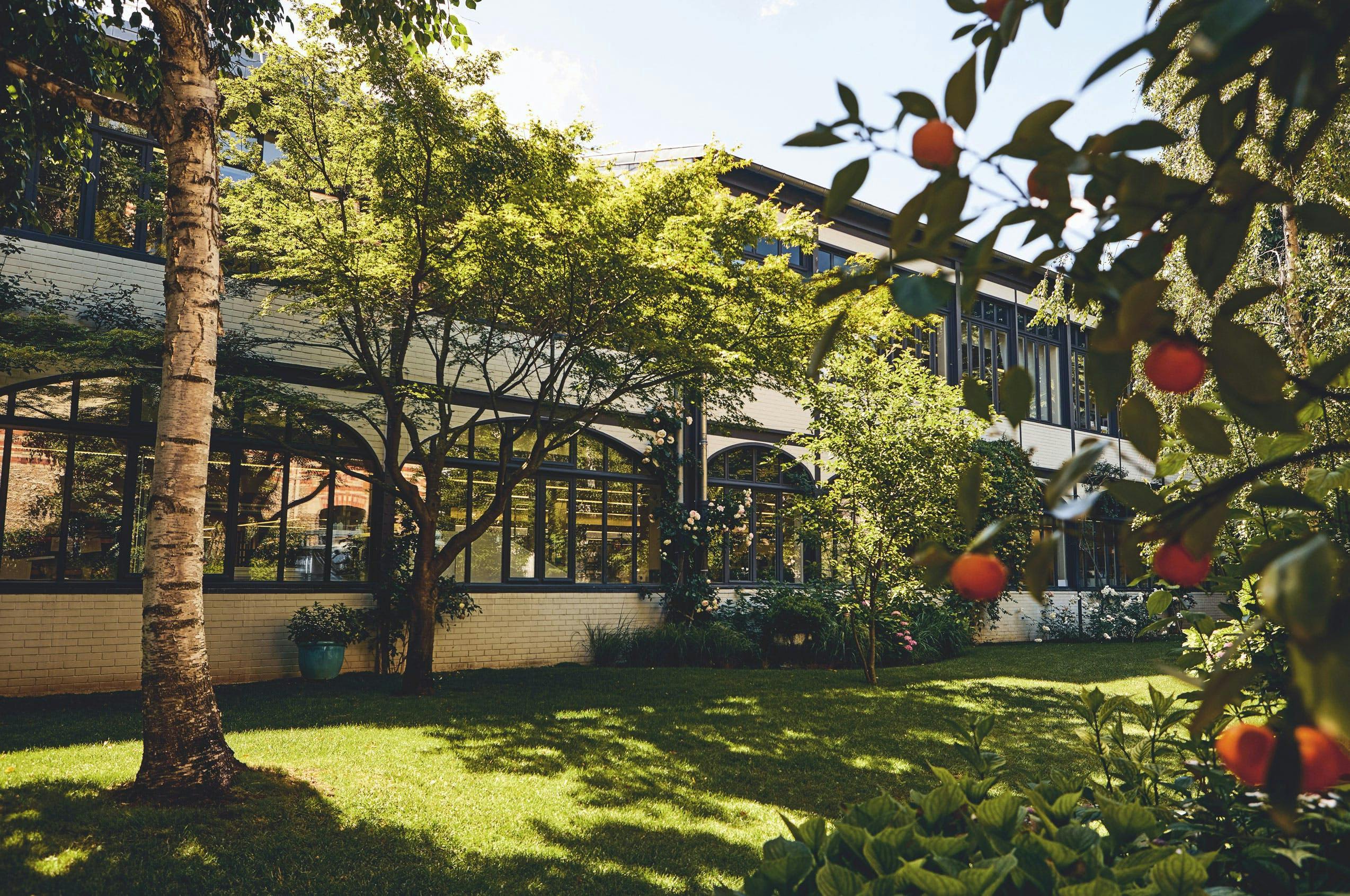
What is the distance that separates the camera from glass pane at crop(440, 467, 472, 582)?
36.8 feet

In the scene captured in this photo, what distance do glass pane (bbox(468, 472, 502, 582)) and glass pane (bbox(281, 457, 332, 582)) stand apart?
1.89 m

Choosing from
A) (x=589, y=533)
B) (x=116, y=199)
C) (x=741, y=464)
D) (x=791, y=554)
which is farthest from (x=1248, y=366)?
(x=791, y=554)

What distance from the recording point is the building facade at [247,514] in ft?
28.1

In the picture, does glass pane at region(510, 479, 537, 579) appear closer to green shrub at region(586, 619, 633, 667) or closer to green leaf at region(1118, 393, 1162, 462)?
green shrub at region(586, 619, 633, 667)

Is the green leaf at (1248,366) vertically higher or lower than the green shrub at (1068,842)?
higher

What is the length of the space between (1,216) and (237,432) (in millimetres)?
3447

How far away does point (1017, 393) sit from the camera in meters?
0.78

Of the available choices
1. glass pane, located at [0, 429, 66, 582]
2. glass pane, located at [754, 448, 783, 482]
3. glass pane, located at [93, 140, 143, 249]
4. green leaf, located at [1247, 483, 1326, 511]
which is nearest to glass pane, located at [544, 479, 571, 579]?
glass pane, located at [754, 448, 783, 482]

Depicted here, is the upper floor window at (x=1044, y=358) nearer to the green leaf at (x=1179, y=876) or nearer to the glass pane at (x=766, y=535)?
the glass pane at (x=766, y=535)

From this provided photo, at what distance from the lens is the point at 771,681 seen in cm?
992

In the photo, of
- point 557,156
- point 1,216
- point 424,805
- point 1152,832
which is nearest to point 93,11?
point 1,216

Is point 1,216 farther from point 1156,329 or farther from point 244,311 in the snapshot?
point 1156,329

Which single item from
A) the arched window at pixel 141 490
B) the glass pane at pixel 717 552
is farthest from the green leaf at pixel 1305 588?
the glass pane at pixel 717 552

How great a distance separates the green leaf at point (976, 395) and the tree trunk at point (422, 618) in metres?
8.41
